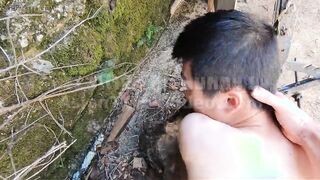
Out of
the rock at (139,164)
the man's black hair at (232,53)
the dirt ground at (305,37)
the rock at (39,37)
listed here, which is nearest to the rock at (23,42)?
the rock at (39,37)

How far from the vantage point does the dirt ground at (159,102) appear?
2824 mm

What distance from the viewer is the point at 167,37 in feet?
11.8

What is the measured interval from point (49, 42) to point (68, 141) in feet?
1.96

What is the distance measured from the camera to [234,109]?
1825mm

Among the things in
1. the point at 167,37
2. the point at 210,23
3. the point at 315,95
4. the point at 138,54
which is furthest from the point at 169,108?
the point at 210,23

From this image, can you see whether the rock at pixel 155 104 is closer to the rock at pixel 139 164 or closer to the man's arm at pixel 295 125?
the rock at pixel 139 164

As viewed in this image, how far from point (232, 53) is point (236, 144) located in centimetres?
34

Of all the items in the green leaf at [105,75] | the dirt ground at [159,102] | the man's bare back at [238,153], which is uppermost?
the man's bare back at [238,153]

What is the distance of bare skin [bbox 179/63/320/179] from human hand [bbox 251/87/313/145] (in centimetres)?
2

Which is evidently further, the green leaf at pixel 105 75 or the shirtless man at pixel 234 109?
the green leaf at pixel 105 75

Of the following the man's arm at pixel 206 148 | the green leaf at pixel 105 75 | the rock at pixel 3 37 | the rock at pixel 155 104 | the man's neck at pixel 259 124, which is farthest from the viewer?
the rock at pixel 155 104

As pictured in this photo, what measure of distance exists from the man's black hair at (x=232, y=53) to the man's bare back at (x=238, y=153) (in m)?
0.14

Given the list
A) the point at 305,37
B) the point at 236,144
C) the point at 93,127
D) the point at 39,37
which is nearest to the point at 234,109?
the point at 236,144

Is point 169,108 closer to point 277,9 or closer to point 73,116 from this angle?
point 73,116
